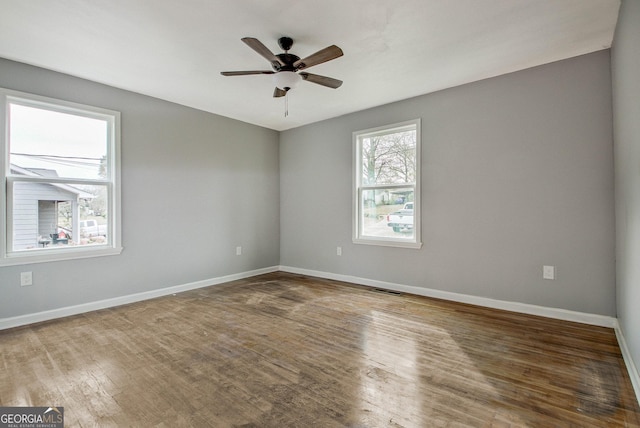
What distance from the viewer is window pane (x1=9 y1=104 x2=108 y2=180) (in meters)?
2.96

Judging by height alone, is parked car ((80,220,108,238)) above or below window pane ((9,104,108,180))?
below

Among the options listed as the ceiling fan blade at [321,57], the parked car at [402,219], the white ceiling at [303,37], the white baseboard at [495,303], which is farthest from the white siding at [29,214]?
the parked car at [402,219]

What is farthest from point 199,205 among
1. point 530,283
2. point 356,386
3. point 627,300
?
point 627,300

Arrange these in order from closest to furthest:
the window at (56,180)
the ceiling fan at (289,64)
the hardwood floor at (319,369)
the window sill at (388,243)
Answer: the hardwood floor at (319,369) → the ceiling fan at (289,64) → the window at (56,180) → the window sill at (388,243)

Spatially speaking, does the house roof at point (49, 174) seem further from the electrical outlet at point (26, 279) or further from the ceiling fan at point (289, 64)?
the ceiling fan at point (289, 64)

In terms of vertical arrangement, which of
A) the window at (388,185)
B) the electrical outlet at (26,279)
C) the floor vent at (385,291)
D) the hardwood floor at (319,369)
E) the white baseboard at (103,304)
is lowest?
the hardwood floor at (319,369)

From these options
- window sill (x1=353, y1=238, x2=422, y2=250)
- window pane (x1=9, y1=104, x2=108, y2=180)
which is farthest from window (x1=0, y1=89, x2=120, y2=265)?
window sill (x1=353, y1=238, x2=422, y2=250)

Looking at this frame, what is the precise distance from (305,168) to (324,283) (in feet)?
6.41

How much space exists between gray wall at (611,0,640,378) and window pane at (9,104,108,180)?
4.74 meters

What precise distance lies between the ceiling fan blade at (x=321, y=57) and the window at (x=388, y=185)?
1.93 m

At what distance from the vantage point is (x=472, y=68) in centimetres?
309

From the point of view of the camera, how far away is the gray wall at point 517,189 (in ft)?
9.14

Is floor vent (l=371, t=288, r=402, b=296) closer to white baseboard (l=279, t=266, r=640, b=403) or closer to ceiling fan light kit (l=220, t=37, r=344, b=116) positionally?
white baseboard (l=279, t=266, r=640, b=403)

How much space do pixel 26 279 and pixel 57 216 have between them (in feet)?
2.19
